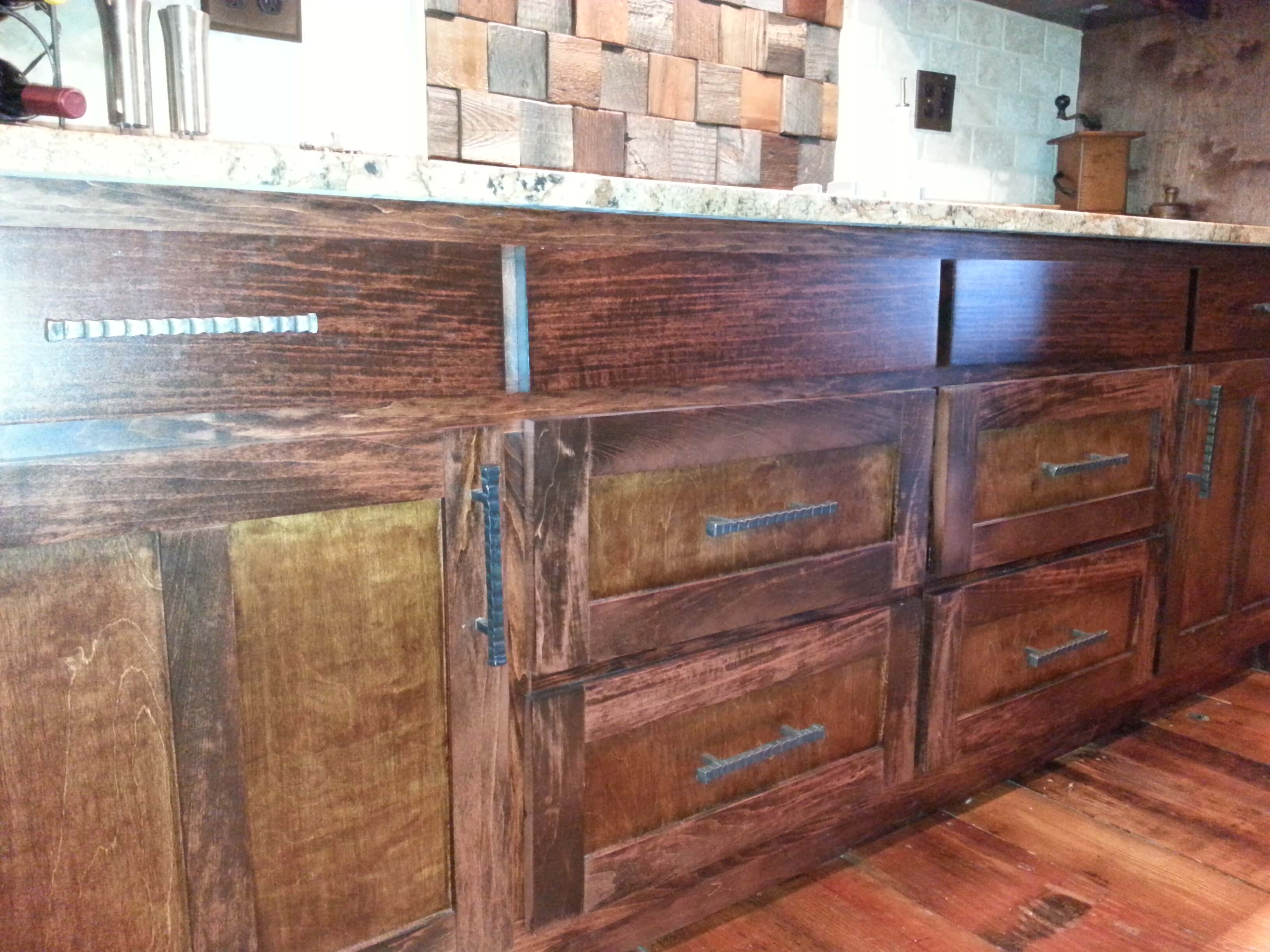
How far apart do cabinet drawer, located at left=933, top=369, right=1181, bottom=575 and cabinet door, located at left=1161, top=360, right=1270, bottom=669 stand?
0.08 metres

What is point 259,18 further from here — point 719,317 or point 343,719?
point 343,719

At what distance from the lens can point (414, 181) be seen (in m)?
0.75

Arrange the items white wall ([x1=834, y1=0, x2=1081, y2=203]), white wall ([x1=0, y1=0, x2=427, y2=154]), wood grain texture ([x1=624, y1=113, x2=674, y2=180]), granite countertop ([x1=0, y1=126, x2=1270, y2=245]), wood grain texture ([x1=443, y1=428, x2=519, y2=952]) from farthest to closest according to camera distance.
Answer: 1. white wall ([x1=834, y1=0, x2=1081, y2=203])
2. wood grain texture ([x1=624, y1=113, x2=674, y2=180])
3. white wall ([x1=0, y1=0, x2=427, y2=154])
4. wood grain texture ([x1=443, y1=428, x2=519, y2=952])
5. granite countertop ([x1=0, y1=126, x2=1270, y2=245])

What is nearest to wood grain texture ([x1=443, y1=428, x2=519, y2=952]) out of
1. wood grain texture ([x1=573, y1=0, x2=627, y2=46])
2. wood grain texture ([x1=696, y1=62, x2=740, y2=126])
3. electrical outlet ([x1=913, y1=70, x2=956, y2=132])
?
wood grain texture ([x1=573, y1=0, x2=627, y2=46])

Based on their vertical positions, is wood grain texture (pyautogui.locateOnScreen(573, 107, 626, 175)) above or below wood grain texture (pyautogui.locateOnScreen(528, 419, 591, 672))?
above

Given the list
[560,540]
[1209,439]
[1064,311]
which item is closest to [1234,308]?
[1209,439]

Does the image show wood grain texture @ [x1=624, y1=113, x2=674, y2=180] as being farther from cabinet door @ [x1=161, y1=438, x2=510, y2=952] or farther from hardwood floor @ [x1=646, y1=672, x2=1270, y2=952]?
hardwood floor @ [x1=646, y1=672, x2=1270, y2=952]

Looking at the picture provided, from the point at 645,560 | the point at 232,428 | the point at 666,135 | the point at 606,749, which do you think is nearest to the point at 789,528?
the point at 645,560

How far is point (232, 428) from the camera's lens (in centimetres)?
73

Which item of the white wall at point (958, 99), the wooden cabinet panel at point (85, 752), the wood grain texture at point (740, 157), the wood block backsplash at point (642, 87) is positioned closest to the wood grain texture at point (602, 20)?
the wood block backsplash at point (642, 87)

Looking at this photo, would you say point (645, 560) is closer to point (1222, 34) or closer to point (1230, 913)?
point (1230, 913)

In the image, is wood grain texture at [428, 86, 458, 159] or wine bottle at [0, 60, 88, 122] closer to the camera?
wine bottle at [0, 60, 88, 122]

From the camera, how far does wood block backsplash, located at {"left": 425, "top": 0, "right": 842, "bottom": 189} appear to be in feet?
4.81

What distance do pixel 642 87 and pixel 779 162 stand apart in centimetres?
33
